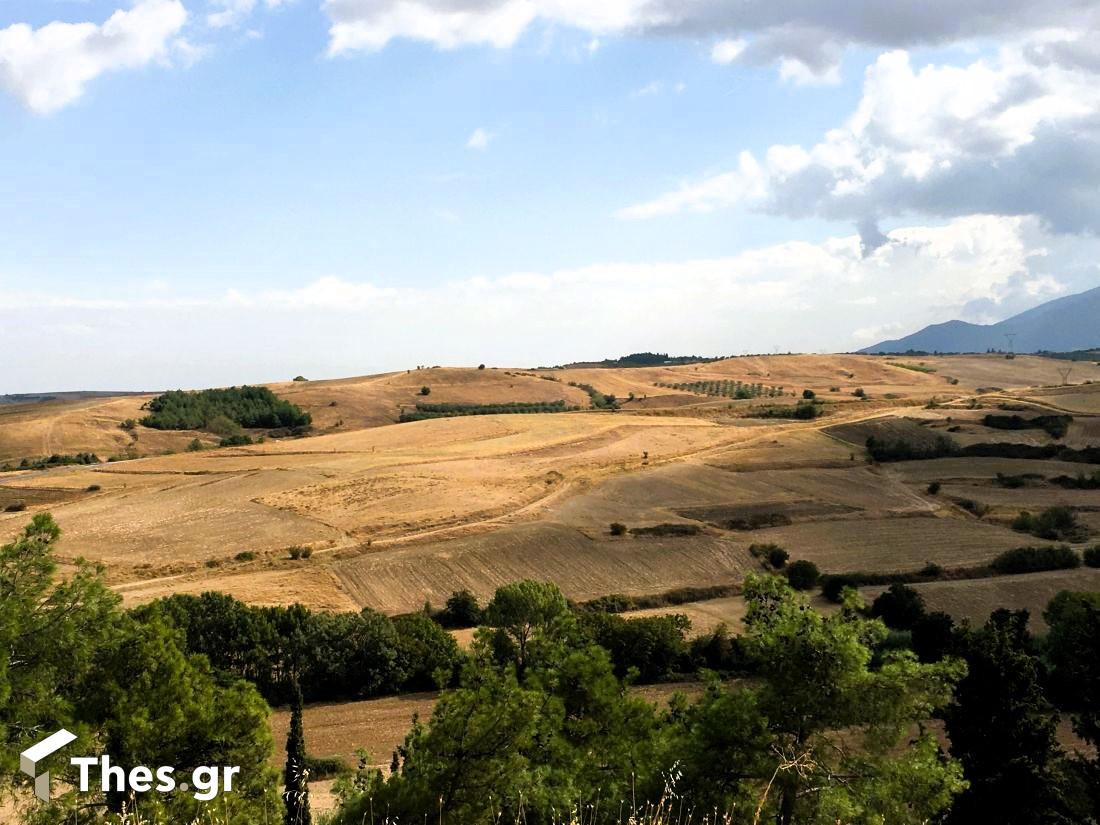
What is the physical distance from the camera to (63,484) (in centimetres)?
8656

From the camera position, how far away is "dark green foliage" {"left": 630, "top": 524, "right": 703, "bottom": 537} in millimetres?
67062

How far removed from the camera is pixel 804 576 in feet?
190

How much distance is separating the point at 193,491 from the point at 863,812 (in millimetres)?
76343

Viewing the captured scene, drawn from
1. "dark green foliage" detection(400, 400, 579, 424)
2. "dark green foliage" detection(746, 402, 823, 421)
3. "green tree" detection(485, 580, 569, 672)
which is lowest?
"green tree" detection(485, 580, 569, 672)

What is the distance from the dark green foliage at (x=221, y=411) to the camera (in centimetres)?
13938

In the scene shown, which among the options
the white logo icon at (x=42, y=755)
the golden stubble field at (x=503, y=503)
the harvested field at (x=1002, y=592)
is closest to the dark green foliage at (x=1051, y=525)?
the golden stubble field at (x=503, y=503)

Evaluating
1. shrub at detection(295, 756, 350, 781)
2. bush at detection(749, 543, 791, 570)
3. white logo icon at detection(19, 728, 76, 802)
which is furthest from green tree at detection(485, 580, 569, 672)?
white logo icon at detection(19, 728, 76, 802)

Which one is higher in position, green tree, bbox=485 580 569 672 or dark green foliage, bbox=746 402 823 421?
dark green foliage, bbox=746 402 823 421

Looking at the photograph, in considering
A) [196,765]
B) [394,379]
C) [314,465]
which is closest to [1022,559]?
[196,765]

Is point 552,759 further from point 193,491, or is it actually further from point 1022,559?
point 193,491

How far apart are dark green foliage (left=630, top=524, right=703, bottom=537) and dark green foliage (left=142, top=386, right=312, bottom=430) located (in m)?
85.2

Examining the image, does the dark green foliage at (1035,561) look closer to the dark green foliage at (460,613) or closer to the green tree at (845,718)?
the dark green foliage at (460,613)

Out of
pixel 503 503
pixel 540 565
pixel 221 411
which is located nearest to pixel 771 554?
pixel 540 565

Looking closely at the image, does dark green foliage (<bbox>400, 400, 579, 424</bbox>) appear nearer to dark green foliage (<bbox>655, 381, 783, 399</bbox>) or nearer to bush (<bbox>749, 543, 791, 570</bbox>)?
dark green foliage (<bbox>655, 381, 783, 399</bbox>)
